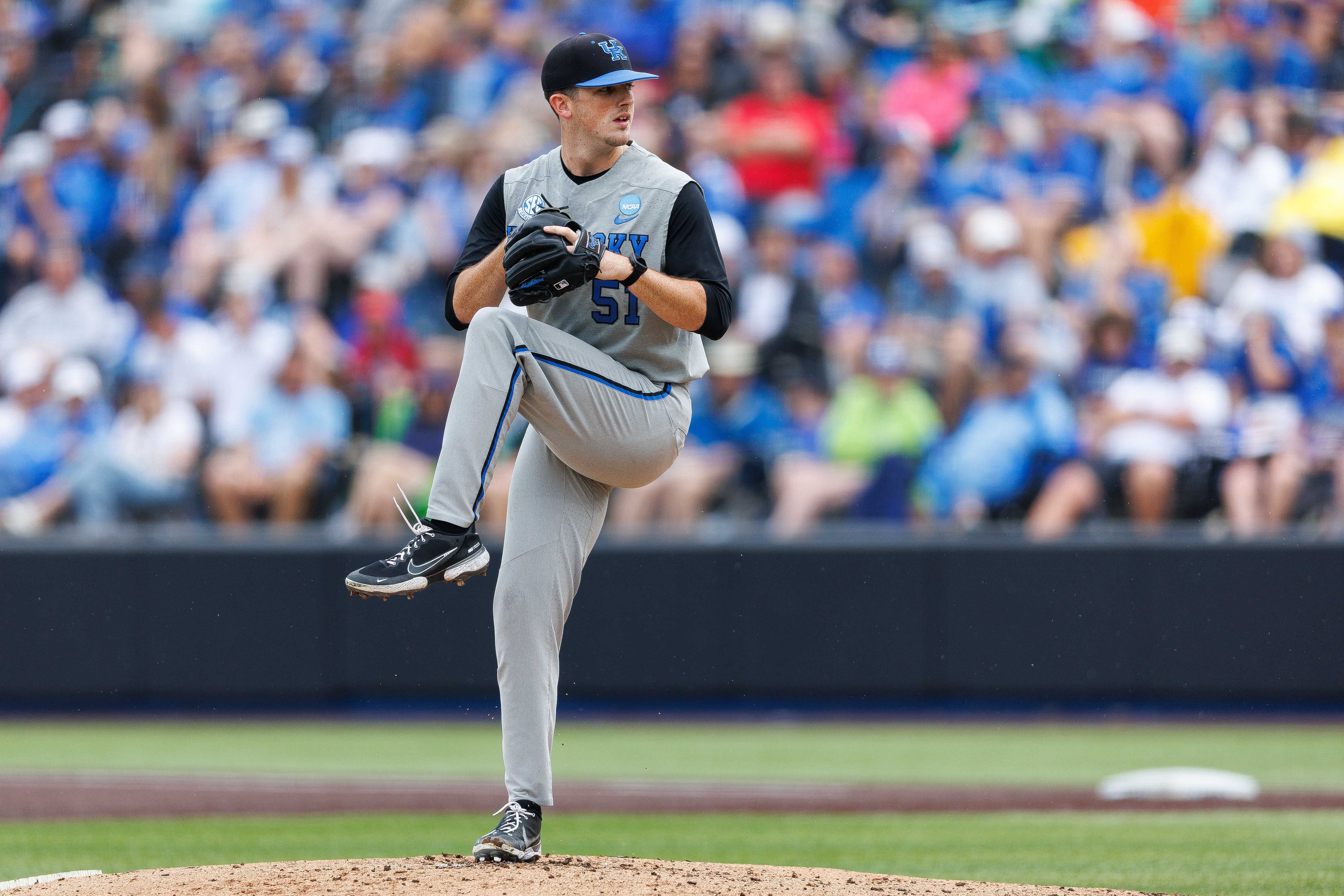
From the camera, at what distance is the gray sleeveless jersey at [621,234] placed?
4.55 metres

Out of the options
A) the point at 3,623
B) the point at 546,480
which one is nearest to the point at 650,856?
the point at 546,480

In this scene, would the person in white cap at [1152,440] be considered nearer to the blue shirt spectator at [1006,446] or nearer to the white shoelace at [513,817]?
the blue shirt spectator at [1006,446]

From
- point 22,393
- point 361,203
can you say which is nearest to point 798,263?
point 361,203

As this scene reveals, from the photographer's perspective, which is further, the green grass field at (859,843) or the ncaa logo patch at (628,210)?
the green grass field at (859,843)

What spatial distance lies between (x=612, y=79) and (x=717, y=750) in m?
5.39

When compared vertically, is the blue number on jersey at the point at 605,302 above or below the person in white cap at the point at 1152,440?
above

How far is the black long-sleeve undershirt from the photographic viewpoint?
446cm

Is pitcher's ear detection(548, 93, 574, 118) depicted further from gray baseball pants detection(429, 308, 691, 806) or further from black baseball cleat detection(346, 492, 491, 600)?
black baseball cleat detection(346, 492, 491, 600)

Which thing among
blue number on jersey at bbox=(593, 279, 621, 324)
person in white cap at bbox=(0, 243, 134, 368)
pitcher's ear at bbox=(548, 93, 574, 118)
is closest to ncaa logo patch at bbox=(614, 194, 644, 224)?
blue number on jersey at bbox=(593, 279, 621, 324)

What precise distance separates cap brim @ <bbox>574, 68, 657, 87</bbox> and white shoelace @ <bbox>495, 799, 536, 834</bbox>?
192cm

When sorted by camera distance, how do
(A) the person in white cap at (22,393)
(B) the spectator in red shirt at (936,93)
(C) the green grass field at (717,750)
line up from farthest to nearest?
1. (B) the spectator in red shirt at (936,93)
2. (A) the person in white cap at (22,393)
3. (C) the green grass field at (717,750)

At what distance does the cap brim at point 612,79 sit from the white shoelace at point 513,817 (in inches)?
75.6

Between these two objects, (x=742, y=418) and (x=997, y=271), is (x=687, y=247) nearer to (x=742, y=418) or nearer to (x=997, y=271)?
(x=742, y=418)

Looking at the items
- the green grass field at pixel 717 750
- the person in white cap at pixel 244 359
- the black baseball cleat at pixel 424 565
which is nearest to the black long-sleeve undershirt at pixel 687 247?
the black baseball cleat at pixel 424 565
